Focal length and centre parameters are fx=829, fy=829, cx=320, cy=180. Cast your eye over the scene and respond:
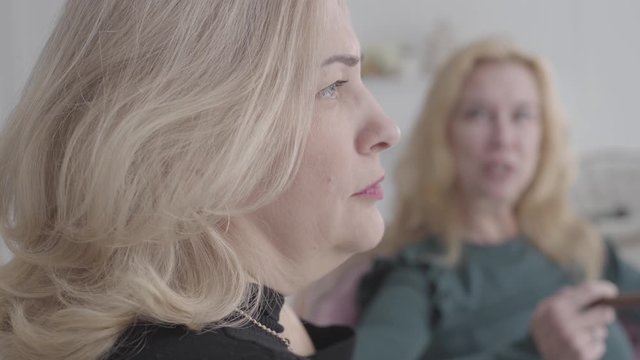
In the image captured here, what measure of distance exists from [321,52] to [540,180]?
98 centimetres

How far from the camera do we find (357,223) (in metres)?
0.64

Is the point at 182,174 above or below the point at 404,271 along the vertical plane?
above

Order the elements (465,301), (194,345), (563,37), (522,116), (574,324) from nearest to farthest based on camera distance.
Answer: (194,345)
(574,324)
(465,301)
(522,116)
(563,37)

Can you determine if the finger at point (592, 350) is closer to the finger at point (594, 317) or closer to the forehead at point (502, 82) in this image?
the finger at point (594, 317)

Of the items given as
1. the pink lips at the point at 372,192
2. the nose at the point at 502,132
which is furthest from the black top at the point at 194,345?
the nose at the point at 502,132

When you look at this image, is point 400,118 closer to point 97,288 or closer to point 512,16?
point 512,16

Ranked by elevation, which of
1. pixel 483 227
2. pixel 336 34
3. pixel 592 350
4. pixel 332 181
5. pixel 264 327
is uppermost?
pixel 336 34

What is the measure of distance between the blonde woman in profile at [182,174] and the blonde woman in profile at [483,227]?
26.4 inches

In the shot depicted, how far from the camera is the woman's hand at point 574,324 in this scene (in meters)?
1.15

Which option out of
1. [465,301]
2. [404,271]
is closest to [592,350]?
[465,301]

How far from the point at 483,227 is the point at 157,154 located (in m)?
1.00

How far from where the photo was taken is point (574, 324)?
1149 mm

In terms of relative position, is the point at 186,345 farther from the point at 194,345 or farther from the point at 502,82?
the point at 502,82

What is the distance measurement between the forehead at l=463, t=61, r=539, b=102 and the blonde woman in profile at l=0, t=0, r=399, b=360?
872 millimetres
